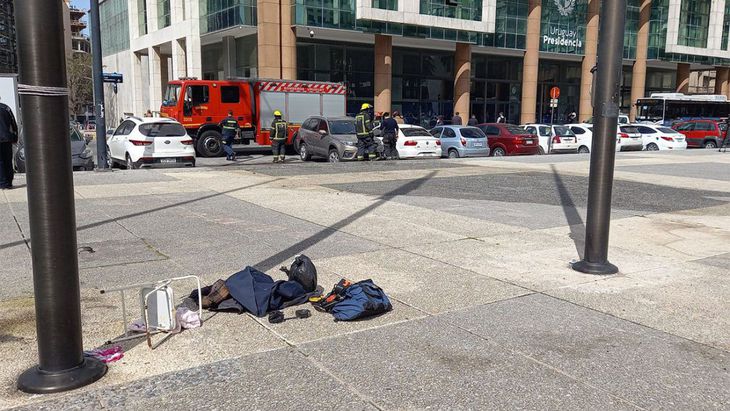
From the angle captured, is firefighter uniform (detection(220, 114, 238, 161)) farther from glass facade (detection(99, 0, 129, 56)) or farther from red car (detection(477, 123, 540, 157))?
glass facade (detection(99, 0, 129, 56))

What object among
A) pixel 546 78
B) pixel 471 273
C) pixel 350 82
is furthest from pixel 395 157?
pixel 546 78

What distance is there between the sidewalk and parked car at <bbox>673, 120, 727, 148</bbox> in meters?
21.6

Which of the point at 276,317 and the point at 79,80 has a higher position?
the point at 79,80

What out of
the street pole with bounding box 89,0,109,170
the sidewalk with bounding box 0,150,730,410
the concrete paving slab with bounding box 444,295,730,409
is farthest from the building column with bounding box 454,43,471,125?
the concrete paving slab with bounding box 444,295,730,409

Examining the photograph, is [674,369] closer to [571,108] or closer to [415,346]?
[415,346]

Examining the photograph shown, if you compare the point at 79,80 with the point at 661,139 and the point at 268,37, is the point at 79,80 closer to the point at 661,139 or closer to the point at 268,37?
the point at 268,37

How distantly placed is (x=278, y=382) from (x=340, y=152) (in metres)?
16.2

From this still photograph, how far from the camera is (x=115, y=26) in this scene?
197 feet

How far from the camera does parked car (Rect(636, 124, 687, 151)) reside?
29.1 metres

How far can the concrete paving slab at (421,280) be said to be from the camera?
5598mm

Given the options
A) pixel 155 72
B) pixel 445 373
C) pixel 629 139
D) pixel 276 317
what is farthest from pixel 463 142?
pixel 155 72

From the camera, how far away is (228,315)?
5.12m

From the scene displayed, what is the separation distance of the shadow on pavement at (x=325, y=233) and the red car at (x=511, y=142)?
11214 mm

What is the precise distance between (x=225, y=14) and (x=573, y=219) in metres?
31.3
